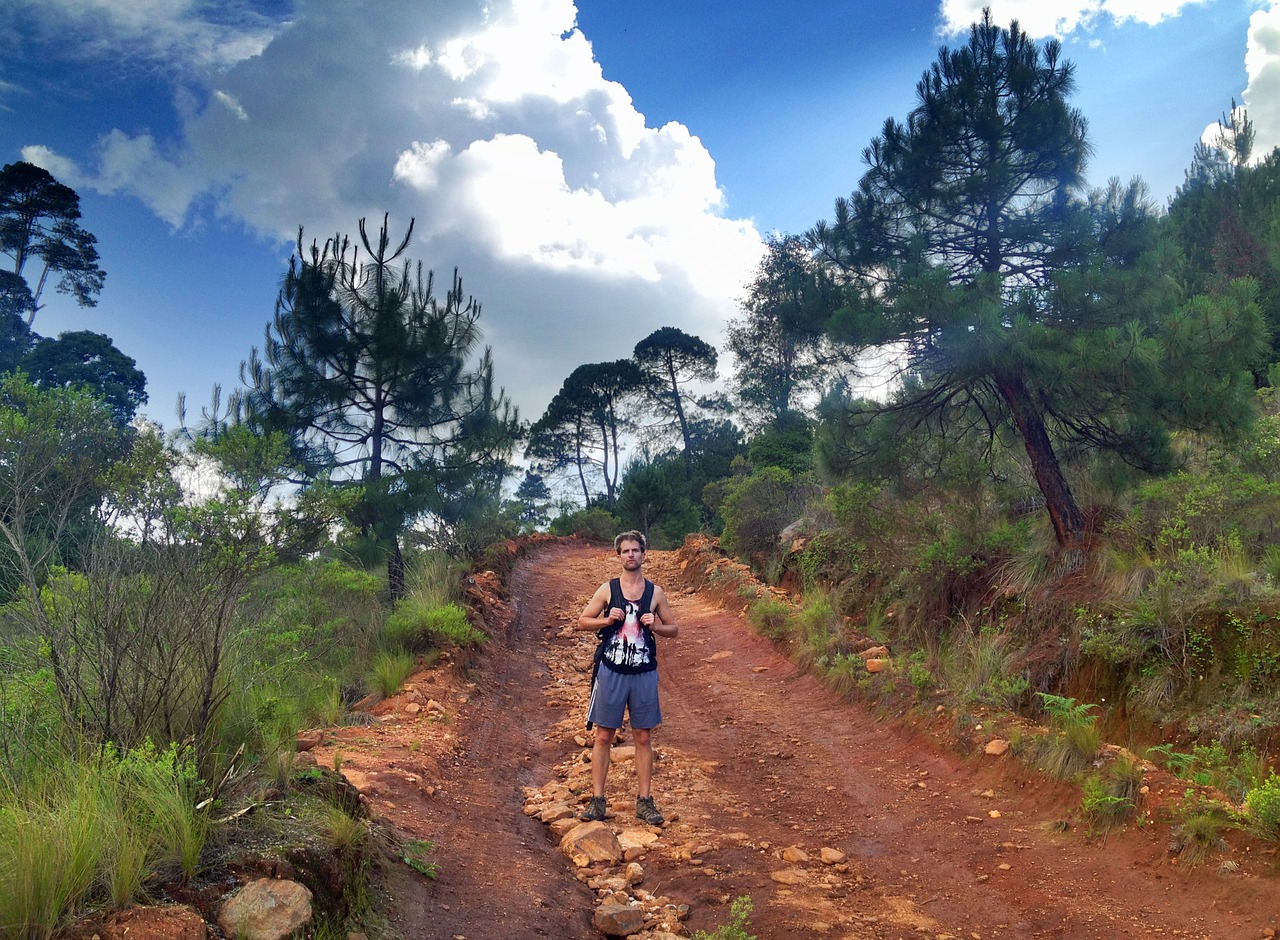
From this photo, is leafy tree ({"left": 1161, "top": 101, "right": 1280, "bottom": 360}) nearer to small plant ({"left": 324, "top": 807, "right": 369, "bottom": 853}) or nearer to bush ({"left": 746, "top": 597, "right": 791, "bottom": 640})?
bush ({"left": 746, "top": 597, "right": 791, "bottom": 640})

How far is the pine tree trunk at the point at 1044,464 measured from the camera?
8.44 meters

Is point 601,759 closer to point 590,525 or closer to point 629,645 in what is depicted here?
point 629,645

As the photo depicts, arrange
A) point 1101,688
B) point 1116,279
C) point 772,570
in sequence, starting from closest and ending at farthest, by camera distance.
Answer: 1. point 1101,688
2. point 1116,279
3. point 772,570

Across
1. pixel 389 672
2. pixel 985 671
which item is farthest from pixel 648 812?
pixel 389 672

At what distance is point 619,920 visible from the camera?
379cm

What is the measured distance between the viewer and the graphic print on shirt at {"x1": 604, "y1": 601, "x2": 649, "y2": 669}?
208 inches

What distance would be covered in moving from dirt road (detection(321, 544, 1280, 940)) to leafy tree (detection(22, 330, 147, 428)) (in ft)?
80.2

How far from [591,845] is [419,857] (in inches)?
39.4

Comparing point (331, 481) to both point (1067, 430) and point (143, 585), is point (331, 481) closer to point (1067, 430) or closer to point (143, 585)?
point (143, 585)

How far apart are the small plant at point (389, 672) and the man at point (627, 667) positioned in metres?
3.65

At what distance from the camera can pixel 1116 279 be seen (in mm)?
8023

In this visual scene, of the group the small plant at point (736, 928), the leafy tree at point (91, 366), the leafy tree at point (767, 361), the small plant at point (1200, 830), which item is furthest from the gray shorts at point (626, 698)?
the leafy tree at point (91, 366)

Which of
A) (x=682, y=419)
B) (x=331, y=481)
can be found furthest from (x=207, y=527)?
(x=682, y=419)

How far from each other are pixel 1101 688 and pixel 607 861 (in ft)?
13.8
